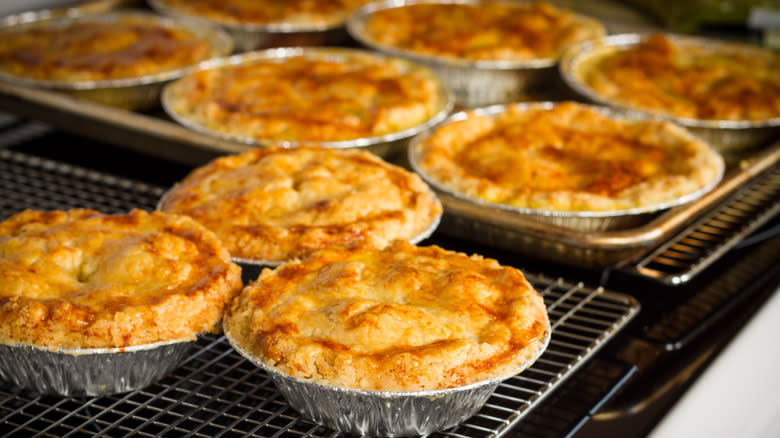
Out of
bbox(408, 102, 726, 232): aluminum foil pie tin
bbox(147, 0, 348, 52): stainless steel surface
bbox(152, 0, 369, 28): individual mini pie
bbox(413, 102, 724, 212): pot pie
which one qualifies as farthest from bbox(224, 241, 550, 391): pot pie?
bbox(152, 0, 369, 28): individual mini pie

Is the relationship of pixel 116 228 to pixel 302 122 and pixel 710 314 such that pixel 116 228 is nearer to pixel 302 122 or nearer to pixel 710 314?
pixel 302 122

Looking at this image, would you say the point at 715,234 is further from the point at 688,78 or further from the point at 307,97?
the point at 307,97

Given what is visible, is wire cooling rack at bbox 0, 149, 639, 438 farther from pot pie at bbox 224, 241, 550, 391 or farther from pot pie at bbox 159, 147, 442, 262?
pot pie at bbox 159, 147, 442, 262

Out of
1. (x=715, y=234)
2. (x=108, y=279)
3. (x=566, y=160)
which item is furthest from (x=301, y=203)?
(x=715, y=234)

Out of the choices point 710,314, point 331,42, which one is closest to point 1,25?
point 331,42

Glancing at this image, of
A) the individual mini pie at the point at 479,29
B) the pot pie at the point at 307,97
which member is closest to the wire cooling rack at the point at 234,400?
the pot pie at the point at 307,97

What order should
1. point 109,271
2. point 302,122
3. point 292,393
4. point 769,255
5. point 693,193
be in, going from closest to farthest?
point 292,393 → point 109,271 → point 693,193 → point 769,255 → point 302,122

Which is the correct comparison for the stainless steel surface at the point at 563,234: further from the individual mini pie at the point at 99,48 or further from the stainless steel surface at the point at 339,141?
the individual mini pie at the point at 99,48
